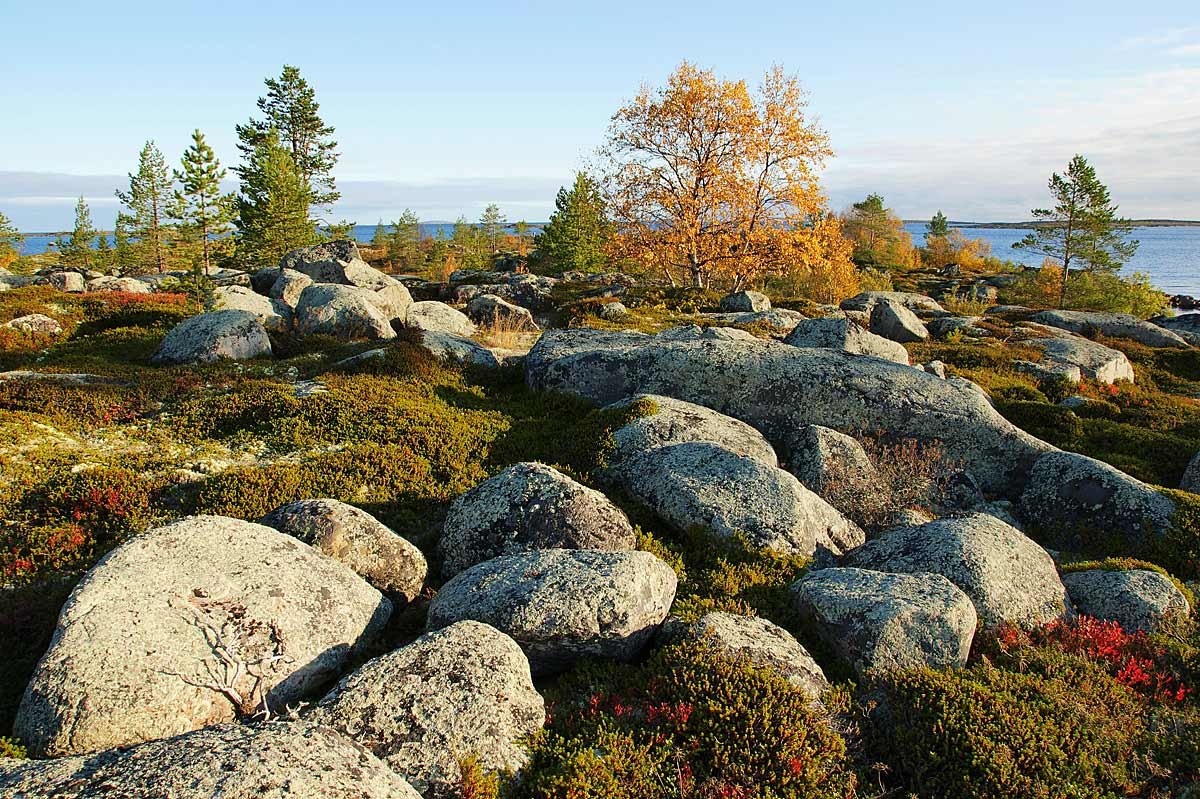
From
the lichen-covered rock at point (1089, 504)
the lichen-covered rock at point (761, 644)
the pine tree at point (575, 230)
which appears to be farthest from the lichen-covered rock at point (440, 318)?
the pine tree at point (575, 230)

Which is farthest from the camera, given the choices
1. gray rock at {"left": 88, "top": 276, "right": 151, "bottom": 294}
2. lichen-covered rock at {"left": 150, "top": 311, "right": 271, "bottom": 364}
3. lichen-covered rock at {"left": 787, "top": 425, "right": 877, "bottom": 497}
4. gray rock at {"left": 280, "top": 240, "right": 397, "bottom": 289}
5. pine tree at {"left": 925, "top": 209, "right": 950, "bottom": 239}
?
pine tree at {"left": 925, "top": 209, "right": 950, "bottom": 239}

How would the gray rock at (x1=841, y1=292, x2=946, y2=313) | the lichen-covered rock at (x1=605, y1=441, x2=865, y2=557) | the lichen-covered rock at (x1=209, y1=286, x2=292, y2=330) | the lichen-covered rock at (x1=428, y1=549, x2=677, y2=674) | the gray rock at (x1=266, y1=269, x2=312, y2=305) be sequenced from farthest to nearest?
the gray rock at (x1=841, y1=292, x2=946, y2=313) < the gray rock at (x1=266, y1=269, x2=312, y2=305) < the lichen-covered rock at (x1=209, y1=286, x2=292, y2=330) < the lichen-covered rock at (x1=605, y1=441, x2=865, y2=557) < the lichen-covered rock at (x1=428, y1=549, x2=677, y2=674)

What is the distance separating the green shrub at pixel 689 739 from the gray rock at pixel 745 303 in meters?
29.9

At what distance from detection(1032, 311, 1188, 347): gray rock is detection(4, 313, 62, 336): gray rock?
49.0m

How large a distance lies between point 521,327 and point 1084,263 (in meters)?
56.2

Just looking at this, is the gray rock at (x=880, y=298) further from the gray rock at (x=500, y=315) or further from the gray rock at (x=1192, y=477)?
the gray rock at (x=1192, y=477)

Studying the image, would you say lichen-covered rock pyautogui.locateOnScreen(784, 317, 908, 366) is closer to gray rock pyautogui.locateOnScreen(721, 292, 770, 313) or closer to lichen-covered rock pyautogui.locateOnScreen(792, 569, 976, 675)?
gray rock pyautogui.locateOnScreen(721, 292, 770, 313)

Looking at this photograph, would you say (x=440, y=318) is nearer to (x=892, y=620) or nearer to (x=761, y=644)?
(x=761, y=644)

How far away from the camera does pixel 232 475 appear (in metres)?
11.4

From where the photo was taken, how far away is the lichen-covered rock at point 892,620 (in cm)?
812

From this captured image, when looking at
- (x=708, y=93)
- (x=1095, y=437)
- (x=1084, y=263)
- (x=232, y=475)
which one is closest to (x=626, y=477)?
(x=232, y=475)

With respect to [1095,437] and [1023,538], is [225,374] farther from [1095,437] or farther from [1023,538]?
[1095,437]

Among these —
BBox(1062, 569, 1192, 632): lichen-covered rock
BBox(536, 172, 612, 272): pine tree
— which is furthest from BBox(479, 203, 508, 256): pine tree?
BBox(1062, 569, 1192, 632): lichen-covered rock

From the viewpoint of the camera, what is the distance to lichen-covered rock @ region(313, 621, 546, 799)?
247 inches
